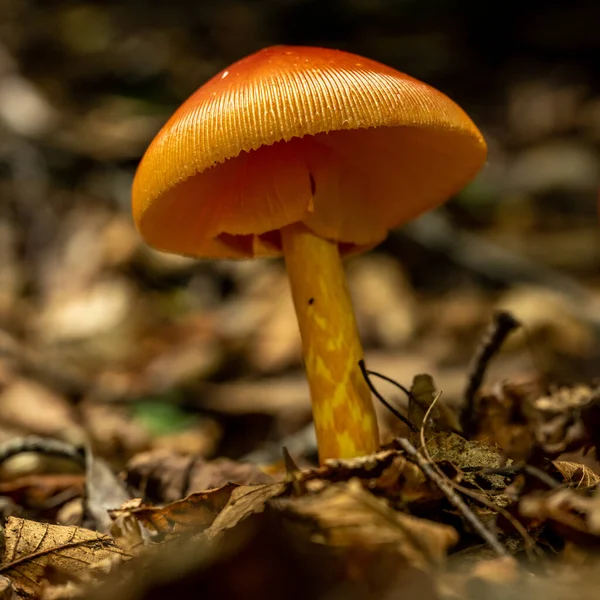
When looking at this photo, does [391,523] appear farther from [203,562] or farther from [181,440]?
[181,440]

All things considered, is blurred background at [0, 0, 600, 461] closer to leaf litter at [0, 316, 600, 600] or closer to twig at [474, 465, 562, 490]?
leaf litter at [0, 316, 600, 600]

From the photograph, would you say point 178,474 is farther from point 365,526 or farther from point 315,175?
point 365,526

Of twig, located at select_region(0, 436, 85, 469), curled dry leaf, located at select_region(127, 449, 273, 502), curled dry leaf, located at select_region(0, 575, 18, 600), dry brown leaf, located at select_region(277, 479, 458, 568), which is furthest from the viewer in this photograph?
twig, located at select_region(0, 436, 85, 469)

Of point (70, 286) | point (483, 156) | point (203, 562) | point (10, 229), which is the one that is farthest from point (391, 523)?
point (10, 229)

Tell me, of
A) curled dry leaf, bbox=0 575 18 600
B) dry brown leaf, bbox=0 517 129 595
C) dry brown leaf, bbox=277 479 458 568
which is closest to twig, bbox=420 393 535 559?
dry brown leaf, bbox=277 479 458 568

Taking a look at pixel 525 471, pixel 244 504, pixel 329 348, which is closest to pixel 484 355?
pixel 329 348

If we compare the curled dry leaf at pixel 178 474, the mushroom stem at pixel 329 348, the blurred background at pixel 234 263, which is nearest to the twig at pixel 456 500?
the mushroom stem at pixel 329 348

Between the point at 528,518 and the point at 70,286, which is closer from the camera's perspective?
A: the point at 528,518
